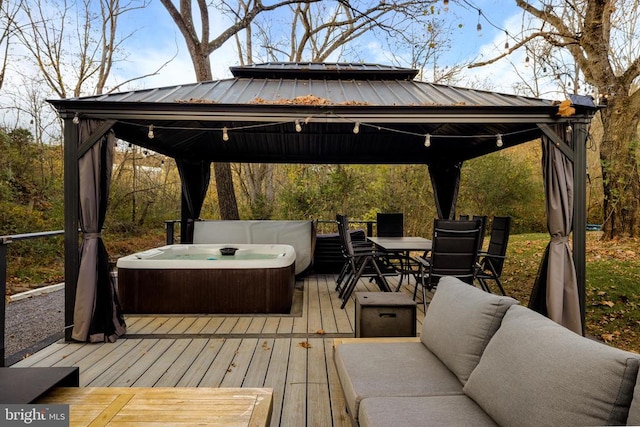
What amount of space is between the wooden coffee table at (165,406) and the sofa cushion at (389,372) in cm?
41

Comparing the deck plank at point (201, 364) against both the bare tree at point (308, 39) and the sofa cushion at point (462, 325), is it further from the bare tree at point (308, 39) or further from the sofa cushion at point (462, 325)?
the bare tree at point (308, 39)

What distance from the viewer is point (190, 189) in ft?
22.3

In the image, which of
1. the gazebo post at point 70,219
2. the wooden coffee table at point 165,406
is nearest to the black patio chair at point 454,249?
the wooden coffee table at point 165,406

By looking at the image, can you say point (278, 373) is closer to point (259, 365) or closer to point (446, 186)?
point (259, 365)

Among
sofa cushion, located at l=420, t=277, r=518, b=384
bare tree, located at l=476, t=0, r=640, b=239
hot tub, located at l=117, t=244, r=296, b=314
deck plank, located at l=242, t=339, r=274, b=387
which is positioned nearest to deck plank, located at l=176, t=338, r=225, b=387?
deck plank, located at l=242, t=339, r=274, b=387

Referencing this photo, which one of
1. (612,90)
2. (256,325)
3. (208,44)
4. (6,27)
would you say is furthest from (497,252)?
(6,27)

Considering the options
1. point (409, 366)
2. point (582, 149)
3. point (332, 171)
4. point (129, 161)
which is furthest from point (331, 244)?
point (129, 161)

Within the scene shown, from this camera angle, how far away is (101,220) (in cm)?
351

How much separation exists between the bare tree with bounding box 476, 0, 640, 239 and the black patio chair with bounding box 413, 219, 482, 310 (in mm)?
4479

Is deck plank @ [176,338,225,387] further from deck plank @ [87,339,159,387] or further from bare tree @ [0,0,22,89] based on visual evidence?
bare tree @ [0,0,22,89]

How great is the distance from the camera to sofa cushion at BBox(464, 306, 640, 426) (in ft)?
3.37

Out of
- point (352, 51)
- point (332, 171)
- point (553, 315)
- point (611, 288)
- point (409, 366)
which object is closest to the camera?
point (409, 366)

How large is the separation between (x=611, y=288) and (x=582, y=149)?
9.10ft

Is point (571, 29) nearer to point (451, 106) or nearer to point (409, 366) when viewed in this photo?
point (451, 106)
